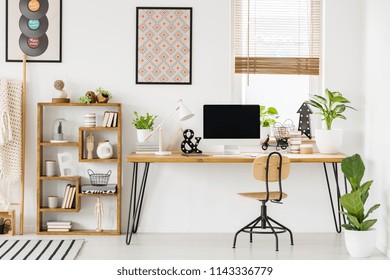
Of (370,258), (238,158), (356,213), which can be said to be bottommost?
(370,258)

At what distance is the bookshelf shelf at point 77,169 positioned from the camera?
589cm

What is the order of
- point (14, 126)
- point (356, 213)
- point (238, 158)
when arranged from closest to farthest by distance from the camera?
point (356, 213), point (238, 158), point (14, 126)

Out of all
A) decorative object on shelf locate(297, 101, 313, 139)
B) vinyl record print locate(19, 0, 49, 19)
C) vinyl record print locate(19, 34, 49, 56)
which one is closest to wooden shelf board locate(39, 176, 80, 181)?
vinyl record print locate(19, 34, 49, 56)

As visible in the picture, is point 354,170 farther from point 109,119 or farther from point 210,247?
point 109,119

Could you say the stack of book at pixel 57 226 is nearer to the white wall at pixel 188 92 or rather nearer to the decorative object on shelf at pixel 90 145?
the white wall at pixel 188 92

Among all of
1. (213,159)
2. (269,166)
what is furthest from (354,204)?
(213,159)

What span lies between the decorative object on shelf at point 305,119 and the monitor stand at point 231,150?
672mm

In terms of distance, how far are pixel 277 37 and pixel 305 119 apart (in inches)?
30.0

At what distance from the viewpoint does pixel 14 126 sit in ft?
19.5

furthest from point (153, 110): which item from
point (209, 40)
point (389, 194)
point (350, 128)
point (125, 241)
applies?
point (389, 194)

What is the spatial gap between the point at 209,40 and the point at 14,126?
181 cm

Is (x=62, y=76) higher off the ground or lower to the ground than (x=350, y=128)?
higher

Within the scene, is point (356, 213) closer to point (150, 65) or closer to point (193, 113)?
point (193, 113)

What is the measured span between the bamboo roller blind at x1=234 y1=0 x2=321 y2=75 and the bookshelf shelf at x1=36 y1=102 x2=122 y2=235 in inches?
49.2
